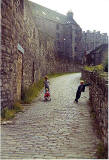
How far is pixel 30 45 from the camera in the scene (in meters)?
12.8

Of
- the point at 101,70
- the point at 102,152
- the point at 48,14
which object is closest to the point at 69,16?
the point at 48,14

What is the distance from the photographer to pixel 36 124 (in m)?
6.20

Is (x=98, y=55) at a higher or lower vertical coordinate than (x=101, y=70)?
higher

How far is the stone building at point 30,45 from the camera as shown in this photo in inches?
278

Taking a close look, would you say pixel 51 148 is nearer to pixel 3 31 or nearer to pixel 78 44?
pixel 3 31

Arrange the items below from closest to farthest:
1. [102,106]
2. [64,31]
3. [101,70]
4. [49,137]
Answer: [102,106] < [49,137] < [101,70] < [64,31]

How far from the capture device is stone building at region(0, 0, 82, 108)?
7068mm

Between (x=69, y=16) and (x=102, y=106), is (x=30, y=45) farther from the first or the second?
(x=69, y=16)

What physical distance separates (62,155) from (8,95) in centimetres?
369

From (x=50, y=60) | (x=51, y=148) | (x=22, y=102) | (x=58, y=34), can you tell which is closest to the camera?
(x=51, y=148)

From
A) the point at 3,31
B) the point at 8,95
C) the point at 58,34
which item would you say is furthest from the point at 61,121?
the point at 58,34

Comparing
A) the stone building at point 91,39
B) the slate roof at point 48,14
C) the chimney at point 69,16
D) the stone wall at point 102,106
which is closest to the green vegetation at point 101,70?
the stone wall at point 102,106

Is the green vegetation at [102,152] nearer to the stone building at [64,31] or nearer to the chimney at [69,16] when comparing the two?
the stone building at [64,31]

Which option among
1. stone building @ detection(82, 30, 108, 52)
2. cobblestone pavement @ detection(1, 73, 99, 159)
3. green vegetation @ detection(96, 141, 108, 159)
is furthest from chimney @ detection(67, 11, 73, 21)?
green vegetation @ detection(96, 141, 108, 159)
